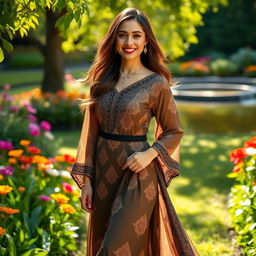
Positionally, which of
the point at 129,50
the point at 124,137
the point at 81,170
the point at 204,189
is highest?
the point at 129,50

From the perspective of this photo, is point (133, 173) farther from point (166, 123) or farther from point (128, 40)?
point (128, 40)

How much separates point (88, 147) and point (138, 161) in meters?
0.44

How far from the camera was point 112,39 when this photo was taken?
3.17m

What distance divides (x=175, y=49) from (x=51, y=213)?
9381mm

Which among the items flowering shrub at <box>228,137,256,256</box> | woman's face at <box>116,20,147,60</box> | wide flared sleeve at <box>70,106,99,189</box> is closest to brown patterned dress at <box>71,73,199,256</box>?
wide flared sleeve at <box>70,106,99,189</box>

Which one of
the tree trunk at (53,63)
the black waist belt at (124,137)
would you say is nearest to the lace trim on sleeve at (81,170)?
the black waist belt at (124,137)

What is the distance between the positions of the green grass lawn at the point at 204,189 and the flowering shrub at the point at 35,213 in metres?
0.42

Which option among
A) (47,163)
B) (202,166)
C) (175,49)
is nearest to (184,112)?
(175,49)

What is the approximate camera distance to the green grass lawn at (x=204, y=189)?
5.00 metres

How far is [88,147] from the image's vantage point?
10.8 ft

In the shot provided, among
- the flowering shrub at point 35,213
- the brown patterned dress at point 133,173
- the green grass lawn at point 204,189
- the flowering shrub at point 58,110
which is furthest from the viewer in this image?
the flowering shrub at point 58,110

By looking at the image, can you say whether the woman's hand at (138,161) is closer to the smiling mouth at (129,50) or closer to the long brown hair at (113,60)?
the long brown hair at (113,60)

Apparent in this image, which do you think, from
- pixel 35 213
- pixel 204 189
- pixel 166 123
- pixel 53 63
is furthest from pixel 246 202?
pixel 53 63

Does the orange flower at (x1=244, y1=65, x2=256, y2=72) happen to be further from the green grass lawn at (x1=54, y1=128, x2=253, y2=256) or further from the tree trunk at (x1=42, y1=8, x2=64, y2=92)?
the green grass lawn at (x1=54, y1=128, x2=253, y2=256)
